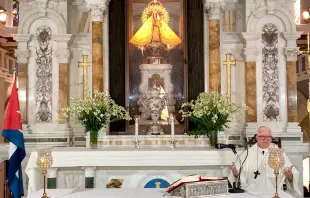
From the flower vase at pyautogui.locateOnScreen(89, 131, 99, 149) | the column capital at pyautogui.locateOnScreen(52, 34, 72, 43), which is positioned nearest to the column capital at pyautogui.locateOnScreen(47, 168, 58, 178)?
the flower vase at pyautogui.locateOnScreen(89, 131, 99, 149)

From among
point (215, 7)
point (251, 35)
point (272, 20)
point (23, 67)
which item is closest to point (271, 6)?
point (272, 20)

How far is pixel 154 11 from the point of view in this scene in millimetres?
12609

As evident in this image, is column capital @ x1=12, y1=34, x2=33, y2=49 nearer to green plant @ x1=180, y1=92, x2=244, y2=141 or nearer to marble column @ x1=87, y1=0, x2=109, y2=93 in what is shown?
marble column @ x1=87, y1=0, x2=109, y2=93

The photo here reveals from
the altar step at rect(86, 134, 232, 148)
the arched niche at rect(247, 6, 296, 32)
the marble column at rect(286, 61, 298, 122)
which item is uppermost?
the arched niche at rect(247, 6, 296, 32)

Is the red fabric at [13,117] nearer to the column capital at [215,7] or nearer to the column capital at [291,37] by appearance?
the column capital at [215,7]

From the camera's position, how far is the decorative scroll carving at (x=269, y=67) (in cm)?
1183

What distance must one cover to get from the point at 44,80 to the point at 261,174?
22.5ft

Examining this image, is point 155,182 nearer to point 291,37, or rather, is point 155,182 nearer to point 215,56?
point 215,56

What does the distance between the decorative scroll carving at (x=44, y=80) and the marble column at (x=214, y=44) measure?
3.98 meters

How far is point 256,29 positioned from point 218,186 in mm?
7302

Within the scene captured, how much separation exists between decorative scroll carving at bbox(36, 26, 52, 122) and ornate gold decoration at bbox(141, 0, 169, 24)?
8.48 feet

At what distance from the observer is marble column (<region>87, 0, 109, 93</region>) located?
11.9 meters

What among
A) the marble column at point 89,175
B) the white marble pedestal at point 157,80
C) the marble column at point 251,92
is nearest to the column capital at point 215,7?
the marble column at point 251,92

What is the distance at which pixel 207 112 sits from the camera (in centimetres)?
1014
